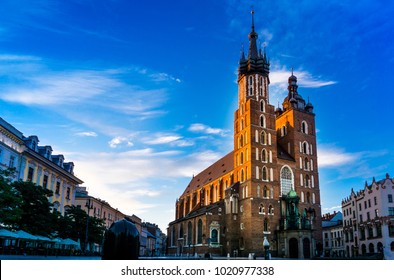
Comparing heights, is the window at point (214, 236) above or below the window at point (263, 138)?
below

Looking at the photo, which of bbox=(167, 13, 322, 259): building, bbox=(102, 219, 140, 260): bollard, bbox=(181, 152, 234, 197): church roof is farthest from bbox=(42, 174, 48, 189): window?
bbox=(102, 219, 140, 260): bollard

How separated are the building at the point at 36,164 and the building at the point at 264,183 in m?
18.7

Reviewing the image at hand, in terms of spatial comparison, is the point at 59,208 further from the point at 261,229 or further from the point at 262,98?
Answer: the point at 262,98

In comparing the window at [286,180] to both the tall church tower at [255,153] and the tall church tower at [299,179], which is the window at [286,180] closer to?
the tall church tower at [299,179]

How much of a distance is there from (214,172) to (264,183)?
19797mm

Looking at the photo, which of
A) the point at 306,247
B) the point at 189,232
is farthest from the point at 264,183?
the point at 189,232

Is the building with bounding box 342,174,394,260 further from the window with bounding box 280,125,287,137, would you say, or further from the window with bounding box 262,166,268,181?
the window with bounding box 262,166,268,181

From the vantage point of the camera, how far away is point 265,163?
49969 millimetres

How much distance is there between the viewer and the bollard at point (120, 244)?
31.1 feet

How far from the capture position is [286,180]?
51.4m

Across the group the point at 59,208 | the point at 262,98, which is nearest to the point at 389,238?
the point at 262,98

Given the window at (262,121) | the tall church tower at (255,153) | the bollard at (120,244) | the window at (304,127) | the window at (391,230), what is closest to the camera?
the bollard at (120,244)

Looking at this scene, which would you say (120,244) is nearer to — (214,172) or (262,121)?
(262,121)

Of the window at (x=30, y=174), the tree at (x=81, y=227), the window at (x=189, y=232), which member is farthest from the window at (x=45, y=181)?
the window at (x=189, y=232)
